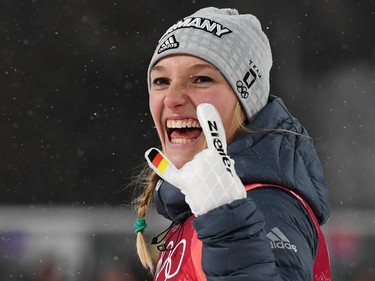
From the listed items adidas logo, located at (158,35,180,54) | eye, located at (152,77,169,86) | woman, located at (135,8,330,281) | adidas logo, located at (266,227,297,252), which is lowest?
adidas logo, located at (266,227,297,252)

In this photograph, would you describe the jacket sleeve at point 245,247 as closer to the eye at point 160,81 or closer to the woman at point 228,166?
the woman at point 228,166

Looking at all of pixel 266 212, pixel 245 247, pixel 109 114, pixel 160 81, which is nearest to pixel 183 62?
pixel 160 81

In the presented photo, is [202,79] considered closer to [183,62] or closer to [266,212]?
[183,62]

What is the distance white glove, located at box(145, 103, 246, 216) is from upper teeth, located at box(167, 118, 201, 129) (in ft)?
1.34

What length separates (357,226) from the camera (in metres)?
7.39

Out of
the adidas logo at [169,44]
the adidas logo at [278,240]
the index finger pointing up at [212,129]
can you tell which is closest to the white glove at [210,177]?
the index finger pointing up at [212,129]

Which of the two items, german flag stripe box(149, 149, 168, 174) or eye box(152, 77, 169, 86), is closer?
german flag stripe box(149, 149, 168, 174)

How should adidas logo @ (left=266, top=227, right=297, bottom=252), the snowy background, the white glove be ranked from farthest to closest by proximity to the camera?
the snowy background
adidas logo @ (left=266, top=227, right=297, bottom=252)
the white glove

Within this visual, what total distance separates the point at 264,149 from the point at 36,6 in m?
8.76

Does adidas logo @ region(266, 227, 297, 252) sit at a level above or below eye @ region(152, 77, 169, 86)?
below

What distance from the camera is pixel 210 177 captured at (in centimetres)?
120

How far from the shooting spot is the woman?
121 centimetres

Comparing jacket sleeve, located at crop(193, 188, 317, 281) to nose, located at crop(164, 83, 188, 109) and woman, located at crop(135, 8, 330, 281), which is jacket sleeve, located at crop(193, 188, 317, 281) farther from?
nose, located at crop(164, 83, 188, 109)

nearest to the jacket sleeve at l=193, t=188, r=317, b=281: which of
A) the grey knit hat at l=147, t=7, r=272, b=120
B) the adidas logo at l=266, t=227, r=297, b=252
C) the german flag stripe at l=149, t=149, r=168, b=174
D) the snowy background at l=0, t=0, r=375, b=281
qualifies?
the adidas logo at l=266, t=227, r=297, b=252
